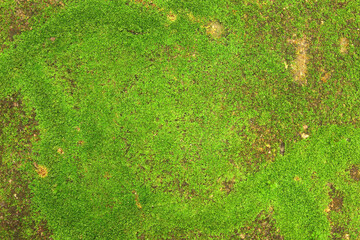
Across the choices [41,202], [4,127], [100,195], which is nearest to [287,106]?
[100,195]

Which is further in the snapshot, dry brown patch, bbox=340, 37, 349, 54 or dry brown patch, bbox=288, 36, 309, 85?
dry brown patch, bbox=340, 37, 349, 54

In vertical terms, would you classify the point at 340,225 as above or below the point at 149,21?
below

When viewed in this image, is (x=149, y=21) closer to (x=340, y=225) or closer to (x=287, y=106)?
(x=287, y=106)

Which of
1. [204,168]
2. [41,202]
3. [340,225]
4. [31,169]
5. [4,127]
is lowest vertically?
[340,225]

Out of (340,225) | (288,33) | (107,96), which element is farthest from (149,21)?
(340,225)

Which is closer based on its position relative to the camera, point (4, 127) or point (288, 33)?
point (4, 127)

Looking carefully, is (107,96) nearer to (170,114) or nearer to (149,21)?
(170,114)

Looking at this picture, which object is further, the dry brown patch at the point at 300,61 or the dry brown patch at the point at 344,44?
the dry brown patch at the point at 344,44
